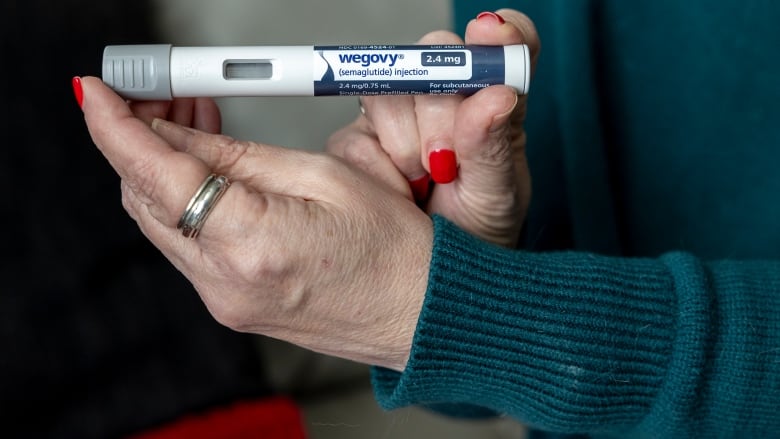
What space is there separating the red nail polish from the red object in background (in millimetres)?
551

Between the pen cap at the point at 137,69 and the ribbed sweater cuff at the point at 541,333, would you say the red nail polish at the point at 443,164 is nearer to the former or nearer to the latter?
the ribbed sweater cuff at the point at 541,333

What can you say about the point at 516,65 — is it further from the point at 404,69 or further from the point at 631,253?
the point at 631,253

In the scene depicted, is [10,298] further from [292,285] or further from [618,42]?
[618,42]

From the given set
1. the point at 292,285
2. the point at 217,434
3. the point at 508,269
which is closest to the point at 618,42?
the point at 508,269

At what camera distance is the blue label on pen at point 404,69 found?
58 centimetres

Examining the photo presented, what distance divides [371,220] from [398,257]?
3 cm

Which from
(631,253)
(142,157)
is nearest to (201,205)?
(142,157)

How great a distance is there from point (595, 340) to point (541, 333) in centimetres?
4

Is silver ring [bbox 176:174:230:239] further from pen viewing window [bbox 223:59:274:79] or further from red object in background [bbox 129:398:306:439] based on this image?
red object in background [bbox 129:398:306:439]

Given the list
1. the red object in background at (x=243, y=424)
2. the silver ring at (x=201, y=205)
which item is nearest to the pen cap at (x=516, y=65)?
the silver ring at (x=201, y=205)

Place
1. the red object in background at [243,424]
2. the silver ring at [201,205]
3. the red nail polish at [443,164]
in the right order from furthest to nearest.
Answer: the red object in background at [243,424] < the red nail polish at [443,164] < the silver ring at [201,205]

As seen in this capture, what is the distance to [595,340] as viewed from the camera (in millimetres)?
580

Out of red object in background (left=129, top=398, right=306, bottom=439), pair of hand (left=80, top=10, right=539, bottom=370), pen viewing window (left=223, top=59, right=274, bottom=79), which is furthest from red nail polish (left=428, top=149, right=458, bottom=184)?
Answer: red object in background (left=129, top=398, right=306, bottom=439)

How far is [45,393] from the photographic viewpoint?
947 mm
